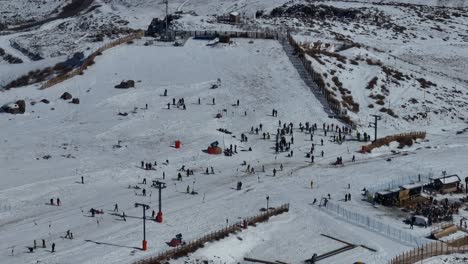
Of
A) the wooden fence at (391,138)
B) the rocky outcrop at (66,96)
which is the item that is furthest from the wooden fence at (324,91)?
the rocky outcrop at (66,96)

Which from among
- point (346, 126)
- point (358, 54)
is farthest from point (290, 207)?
point (358, 54)

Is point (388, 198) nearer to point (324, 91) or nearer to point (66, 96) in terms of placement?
point (324, 91)

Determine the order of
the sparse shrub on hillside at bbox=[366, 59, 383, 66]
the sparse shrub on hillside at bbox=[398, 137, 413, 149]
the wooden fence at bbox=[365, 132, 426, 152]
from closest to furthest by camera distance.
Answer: the wooden fence at bbox=[365, 132, 426, 152]
the sparse shrub on hillside at bbox=[398, 137, 413, 149]
the sparse shrub on hillside at bbox=[366, 59, 383, 66]

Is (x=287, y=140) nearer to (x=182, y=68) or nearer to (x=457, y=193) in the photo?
(x=457, y=193)

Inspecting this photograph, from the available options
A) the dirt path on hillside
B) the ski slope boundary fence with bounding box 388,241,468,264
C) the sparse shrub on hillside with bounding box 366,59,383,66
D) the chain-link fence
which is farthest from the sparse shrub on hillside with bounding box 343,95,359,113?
the dirt path on hillside

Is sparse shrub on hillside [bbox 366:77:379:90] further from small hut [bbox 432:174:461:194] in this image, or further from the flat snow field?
small hut [bbox 432:174:461:194]
